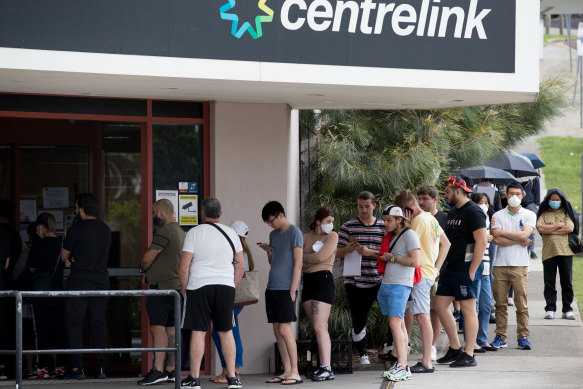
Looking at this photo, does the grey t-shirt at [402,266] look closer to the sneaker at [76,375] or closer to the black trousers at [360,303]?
the black trousers at [360,303]

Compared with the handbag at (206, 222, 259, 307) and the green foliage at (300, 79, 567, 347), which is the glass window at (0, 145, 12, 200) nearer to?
the green foliage at (300, 79, 567, 347)

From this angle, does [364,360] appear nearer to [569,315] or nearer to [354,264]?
[354,264]

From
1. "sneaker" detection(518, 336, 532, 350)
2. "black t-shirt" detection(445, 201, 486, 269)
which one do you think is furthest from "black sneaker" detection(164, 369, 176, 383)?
"sneaker" detection(518, 336, 532, 350)

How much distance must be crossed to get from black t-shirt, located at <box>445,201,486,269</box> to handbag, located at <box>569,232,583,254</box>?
302 centimetres

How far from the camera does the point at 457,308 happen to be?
12.0m

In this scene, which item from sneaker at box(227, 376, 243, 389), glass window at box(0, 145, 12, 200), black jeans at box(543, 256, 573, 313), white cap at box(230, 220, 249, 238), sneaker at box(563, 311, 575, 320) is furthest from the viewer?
sneaker at box(563, 311, 575, 320)

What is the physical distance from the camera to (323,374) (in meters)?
8.59

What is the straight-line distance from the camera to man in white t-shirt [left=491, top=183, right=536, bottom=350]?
Answer: 32.9ft

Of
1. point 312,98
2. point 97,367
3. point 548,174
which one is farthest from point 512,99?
point 548,174

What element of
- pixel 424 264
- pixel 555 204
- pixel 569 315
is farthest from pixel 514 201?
pixel 569 315

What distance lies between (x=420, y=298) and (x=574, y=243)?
145 inches

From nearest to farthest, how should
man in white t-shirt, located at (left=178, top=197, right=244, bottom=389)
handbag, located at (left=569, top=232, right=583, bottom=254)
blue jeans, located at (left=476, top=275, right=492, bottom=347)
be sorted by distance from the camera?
1. man in white t-shirt, located at (left=178, top=197, right=244, bottom=389)
2. blue jeans, located at (left=476, top=275, right=492, bottom=347)
3. handbag, located at (left=569, top=232, right=583, bottom=254)

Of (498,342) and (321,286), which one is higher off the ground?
(321,286)

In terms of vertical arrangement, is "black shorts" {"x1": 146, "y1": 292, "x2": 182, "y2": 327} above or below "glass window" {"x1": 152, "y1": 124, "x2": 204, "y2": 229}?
below
